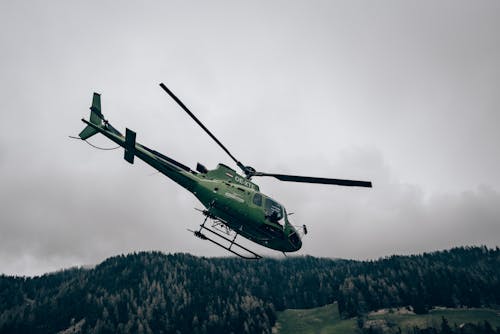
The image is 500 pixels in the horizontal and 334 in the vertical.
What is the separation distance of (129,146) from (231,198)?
7.19m

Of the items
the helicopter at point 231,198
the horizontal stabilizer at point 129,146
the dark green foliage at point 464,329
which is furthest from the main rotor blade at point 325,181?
the dark green foliage at point 464,329

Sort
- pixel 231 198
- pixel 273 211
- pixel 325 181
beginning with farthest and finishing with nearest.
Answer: pixel 273 211, pixel 231 198, pixel 325 181

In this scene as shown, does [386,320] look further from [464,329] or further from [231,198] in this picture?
[231,198]

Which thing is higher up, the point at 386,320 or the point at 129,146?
the point at 129,146

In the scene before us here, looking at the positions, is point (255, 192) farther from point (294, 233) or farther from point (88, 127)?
point (88, 127)

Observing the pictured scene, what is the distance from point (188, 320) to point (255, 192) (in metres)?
187

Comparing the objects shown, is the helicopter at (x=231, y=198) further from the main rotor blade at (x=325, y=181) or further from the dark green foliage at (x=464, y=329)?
the dark green foliage at (x=464, y=329)

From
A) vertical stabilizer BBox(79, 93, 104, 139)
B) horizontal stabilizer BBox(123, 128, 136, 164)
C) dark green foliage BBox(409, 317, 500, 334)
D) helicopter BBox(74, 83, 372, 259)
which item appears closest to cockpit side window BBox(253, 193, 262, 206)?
helicopter BBox(74, 83, 372, 259)

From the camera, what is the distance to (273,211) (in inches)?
810

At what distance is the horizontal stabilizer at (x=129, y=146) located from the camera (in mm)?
20250

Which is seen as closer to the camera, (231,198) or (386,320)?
(231,198)

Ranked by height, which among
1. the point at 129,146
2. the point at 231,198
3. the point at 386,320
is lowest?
the point at 386,320

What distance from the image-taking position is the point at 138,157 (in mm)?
21047

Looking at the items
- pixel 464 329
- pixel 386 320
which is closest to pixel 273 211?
pixel 464 329
